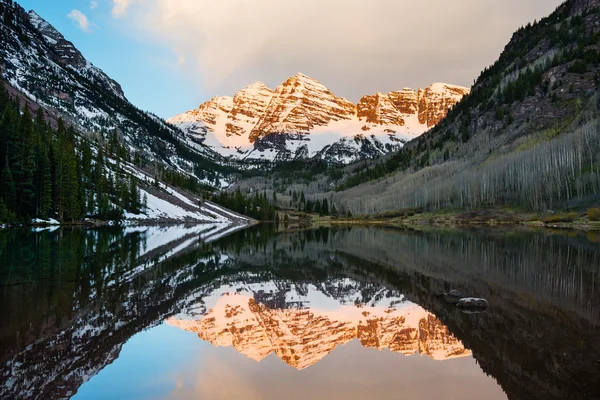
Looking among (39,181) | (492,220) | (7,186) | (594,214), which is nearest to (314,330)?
(7,186)

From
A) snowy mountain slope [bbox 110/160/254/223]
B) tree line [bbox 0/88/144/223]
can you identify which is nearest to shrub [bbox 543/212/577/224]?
snowy mountain slope [bbox 110/160/254/223]

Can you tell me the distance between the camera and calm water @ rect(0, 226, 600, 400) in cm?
998

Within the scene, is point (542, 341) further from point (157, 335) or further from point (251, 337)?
point (157, 335)

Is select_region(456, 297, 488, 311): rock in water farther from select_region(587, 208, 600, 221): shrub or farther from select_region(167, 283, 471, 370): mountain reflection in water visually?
select_region(587, 208, 600, 221): shrub

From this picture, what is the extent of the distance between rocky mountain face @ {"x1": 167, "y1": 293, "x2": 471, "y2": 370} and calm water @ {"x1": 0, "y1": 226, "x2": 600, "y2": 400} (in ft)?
0.19

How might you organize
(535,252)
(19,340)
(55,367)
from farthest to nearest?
(535,252) → (19,340) → (55,367)

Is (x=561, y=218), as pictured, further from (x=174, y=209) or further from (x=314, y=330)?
(x=174, y=209)

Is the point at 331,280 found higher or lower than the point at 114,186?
lower

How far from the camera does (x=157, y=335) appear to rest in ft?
45.9

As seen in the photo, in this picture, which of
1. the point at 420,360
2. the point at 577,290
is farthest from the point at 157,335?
the point at 577,290

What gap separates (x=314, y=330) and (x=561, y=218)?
91729 mm

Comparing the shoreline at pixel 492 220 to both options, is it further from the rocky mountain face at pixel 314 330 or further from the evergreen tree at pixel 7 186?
the evergreen tree at pixel 7 186

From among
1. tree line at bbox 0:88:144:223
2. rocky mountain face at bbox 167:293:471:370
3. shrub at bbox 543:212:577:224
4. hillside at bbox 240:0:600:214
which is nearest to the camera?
rocky mountain face at bbox 167:293:471:370

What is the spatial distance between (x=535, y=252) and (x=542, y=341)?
2828 cm
